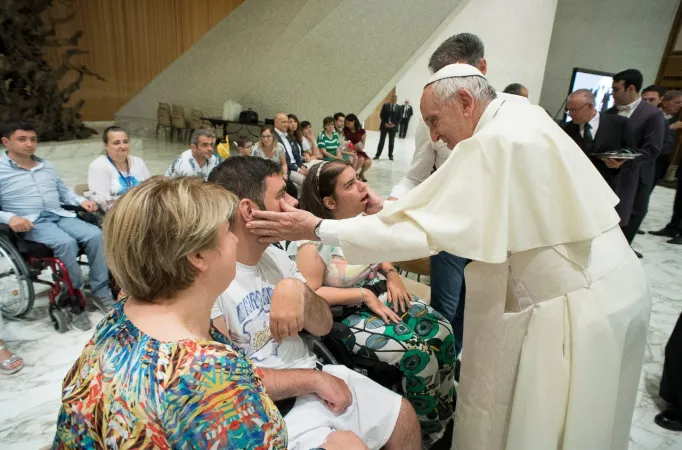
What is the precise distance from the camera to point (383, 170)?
9266mm

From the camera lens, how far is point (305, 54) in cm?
974

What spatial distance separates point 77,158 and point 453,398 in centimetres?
868

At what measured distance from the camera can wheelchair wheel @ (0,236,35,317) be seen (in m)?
2.64

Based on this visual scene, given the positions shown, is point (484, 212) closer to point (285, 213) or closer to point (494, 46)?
point (285, 213)

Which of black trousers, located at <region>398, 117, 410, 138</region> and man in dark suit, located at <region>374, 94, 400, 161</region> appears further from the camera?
black trousers, located at <region>398, 117, 410, 138</region>

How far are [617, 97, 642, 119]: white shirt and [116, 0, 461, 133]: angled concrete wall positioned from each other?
17.9ft

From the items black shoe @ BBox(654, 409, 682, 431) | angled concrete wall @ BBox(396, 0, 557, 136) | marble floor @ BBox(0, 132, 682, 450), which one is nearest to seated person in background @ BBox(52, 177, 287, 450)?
marble floor @ BBox(0, 132, 682, 450)

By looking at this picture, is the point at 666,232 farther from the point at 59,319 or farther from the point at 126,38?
the point at 126,38

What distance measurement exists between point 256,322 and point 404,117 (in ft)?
41.1

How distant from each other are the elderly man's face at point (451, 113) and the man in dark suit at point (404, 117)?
10.5m

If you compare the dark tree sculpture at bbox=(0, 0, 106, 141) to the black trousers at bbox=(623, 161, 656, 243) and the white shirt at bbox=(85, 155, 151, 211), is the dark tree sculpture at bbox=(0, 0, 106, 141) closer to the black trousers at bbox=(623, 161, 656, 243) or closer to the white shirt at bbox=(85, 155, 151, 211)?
the white shirt at bbox=(85, 155, 151, 211)

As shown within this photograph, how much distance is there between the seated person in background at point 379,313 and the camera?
5.65 feet

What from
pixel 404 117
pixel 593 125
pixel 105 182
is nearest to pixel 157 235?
pixel 105 182

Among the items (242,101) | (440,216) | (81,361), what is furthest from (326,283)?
(242,101)
